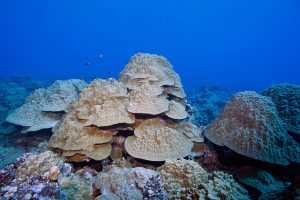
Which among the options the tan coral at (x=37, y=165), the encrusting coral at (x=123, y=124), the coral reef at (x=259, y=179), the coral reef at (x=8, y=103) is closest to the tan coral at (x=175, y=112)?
the encrusting coral at (x=123, y=124)

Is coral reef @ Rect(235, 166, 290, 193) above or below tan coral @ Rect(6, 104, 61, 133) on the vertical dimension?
below

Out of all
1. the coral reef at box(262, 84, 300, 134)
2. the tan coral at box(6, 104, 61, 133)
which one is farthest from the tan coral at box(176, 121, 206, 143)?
the tan coral at box(6, 104, 61, 133)

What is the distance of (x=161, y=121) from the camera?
4.75 m

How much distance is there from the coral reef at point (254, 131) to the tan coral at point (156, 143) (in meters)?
0.70

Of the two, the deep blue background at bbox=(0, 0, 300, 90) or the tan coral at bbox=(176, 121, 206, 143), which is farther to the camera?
the deep blue background at bbox=(0, 0, 300, 90)

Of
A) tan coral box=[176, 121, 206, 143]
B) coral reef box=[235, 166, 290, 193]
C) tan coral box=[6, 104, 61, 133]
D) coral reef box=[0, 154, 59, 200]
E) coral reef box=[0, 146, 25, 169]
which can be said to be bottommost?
coral reef box=[0, 154, 59, 200]

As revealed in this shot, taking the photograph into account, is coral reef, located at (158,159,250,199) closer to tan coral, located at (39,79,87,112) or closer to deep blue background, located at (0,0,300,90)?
tan coral, located at (39,79,87,112)

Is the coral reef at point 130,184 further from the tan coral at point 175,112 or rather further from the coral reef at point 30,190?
the tan coral at point 175,112

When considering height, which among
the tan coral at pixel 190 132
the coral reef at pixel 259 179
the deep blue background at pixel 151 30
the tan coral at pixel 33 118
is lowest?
the coral reef at pixel 259 179

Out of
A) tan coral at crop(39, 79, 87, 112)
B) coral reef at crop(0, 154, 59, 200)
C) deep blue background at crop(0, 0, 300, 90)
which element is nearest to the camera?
coral reef at crop(0, 154, 59, 200)

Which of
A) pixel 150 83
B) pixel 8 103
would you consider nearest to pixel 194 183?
pixel 150 83

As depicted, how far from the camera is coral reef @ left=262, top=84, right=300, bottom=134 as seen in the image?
178 inches

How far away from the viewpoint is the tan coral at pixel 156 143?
4.13 metres

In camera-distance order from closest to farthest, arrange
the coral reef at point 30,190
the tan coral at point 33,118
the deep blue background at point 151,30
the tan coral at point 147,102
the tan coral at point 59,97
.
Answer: the coral reef at point 30,190 → the tan coral at point 147,102 → the tan coral at point 33,118 → the tan coral at point 59,97 → the deep blue background at point 151,30
